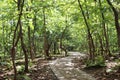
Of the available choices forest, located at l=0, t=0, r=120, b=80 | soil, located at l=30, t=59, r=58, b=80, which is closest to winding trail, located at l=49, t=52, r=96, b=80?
forest, located at l=0, t=0, r=120, b=80

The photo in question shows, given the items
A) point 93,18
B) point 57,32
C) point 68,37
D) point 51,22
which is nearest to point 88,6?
point 93,18

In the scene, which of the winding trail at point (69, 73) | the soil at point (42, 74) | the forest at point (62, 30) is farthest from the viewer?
the soil at point (42, 74)

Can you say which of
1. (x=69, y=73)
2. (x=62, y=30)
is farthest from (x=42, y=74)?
(x=62, y=30)

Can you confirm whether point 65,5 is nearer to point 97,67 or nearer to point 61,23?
point 97,67

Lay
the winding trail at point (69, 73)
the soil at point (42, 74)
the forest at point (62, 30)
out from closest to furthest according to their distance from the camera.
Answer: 1. the forest at point (62, 30)
2. the winding trail at point (69, 73)
3. the soil at point (42, 74)

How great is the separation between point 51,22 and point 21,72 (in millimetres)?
18162

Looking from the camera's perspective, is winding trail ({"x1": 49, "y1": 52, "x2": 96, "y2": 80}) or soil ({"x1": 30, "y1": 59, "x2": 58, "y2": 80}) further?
soil ({"x1": 30, "y1": 59, "x2": 58, "y2": 80})

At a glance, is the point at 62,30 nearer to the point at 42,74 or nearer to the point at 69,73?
the point at 42,74

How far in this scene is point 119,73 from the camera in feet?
46.1

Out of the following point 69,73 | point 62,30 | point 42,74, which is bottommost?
point 62,30

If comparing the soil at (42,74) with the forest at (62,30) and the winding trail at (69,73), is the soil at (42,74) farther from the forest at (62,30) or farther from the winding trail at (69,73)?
the winding trail at (69,73)

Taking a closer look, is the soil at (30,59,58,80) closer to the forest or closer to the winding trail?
the forest

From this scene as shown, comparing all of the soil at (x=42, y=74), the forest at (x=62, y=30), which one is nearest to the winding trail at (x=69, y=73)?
the forest at (x=62, y=30)

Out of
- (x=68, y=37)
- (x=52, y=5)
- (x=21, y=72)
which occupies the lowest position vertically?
(x=68, y=37)
